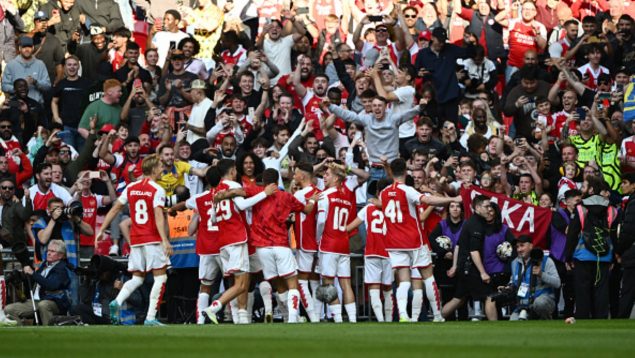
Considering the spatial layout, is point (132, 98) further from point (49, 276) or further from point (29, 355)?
point (29, 355)

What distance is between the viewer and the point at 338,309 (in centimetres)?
2108

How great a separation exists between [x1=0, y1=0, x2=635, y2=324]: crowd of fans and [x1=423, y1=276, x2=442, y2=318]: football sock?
33cm

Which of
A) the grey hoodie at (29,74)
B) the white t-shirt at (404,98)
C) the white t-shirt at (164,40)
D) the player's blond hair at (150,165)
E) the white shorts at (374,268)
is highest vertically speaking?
the white t-shirt at (164,40)

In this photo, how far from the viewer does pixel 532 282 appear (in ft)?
68.8

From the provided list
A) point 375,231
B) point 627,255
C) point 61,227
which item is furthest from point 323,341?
point 61,227

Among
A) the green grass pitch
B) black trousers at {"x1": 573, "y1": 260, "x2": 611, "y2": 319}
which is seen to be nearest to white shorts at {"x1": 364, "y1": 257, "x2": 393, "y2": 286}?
black trousers at {"x1": 573, "y1": 260, "x2": 611, "y2": 319}

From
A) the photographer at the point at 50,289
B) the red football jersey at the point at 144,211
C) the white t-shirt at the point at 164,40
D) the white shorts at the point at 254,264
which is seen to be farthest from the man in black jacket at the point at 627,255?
the white t-shirt at the point at 164,40

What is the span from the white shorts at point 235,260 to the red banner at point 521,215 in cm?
403

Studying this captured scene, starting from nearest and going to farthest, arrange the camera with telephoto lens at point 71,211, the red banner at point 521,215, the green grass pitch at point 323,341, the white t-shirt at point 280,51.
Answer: the green grass pitch at point 323,341 → the camera with telephoto lens at point 71,211 → the red banner at point 521,215 → the white t-shirt at point 280,51

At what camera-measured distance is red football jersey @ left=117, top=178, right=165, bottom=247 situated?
20078mm

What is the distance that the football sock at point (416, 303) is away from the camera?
67.9 feet

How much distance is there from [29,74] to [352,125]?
594 centimetres

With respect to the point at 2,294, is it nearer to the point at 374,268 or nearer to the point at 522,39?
the point at 374,268

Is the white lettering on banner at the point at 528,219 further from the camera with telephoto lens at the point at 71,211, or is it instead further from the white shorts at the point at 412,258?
the camera with telephoto lens at the point at 71,211
